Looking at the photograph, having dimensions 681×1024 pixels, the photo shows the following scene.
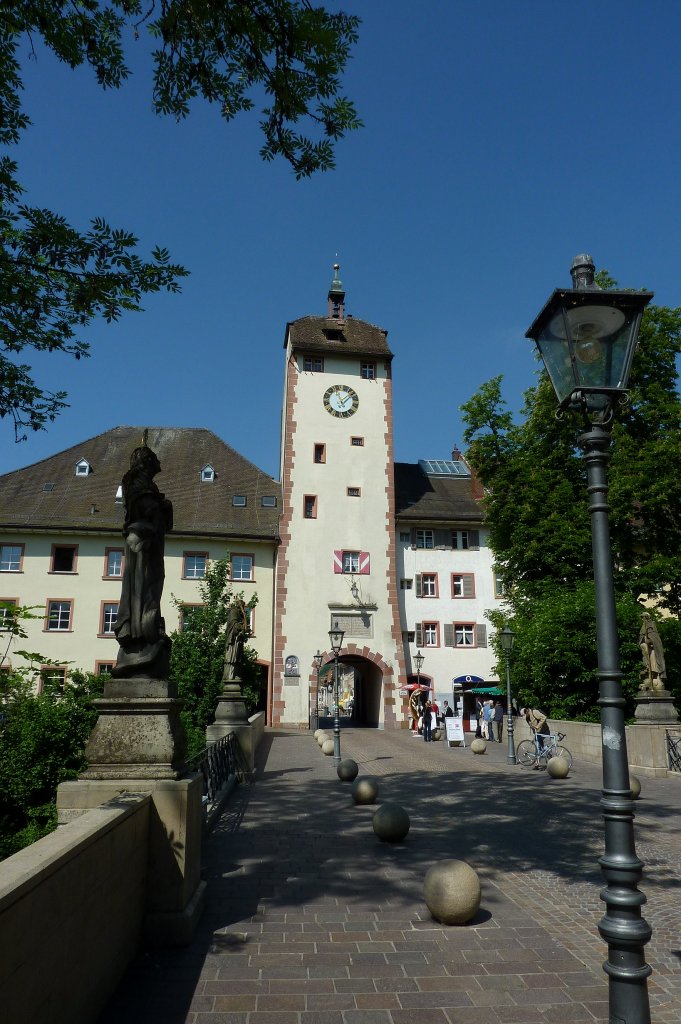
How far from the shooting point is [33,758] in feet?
46.3

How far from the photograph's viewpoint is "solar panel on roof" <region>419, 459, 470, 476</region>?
4412cm

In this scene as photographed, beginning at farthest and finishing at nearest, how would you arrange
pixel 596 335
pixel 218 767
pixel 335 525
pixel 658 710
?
pixel 335 525 → pixel 658 710 → pixel 218 767 → pixel 596 335

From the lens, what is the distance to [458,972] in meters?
4.98

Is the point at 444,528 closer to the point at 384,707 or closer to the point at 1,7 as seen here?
the point at 384,707

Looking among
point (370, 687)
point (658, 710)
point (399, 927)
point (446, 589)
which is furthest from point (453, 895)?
point (370, 687)

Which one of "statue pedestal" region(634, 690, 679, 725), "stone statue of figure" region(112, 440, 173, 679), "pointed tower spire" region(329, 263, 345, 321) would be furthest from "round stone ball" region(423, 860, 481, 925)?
"pointed tower spire" region(329, 263, 345, 321)

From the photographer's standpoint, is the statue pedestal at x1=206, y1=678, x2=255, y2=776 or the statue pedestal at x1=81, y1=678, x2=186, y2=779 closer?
the statue pedestal at x1=81, y1=678, x2=186, y2=779

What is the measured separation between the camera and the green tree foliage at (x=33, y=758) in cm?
1330

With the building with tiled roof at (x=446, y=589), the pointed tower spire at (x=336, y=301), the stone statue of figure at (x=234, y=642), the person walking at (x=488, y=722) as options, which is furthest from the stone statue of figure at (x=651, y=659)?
the pointed tower spire at (x=336, y=301)

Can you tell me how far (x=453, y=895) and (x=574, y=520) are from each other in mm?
20873

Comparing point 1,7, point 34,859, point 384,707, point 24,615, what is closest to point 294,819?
point 24,615

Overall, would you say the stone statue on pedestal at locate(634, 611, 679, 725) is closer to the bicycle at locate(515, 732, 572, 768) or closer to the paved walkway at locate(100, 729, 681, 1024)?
the bicycle at locate(515, 732, 572, 768)

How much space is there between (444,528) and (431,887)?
32.4 meters

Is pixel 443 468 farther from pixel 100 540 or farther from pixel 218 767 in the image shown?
pixel 218 767
